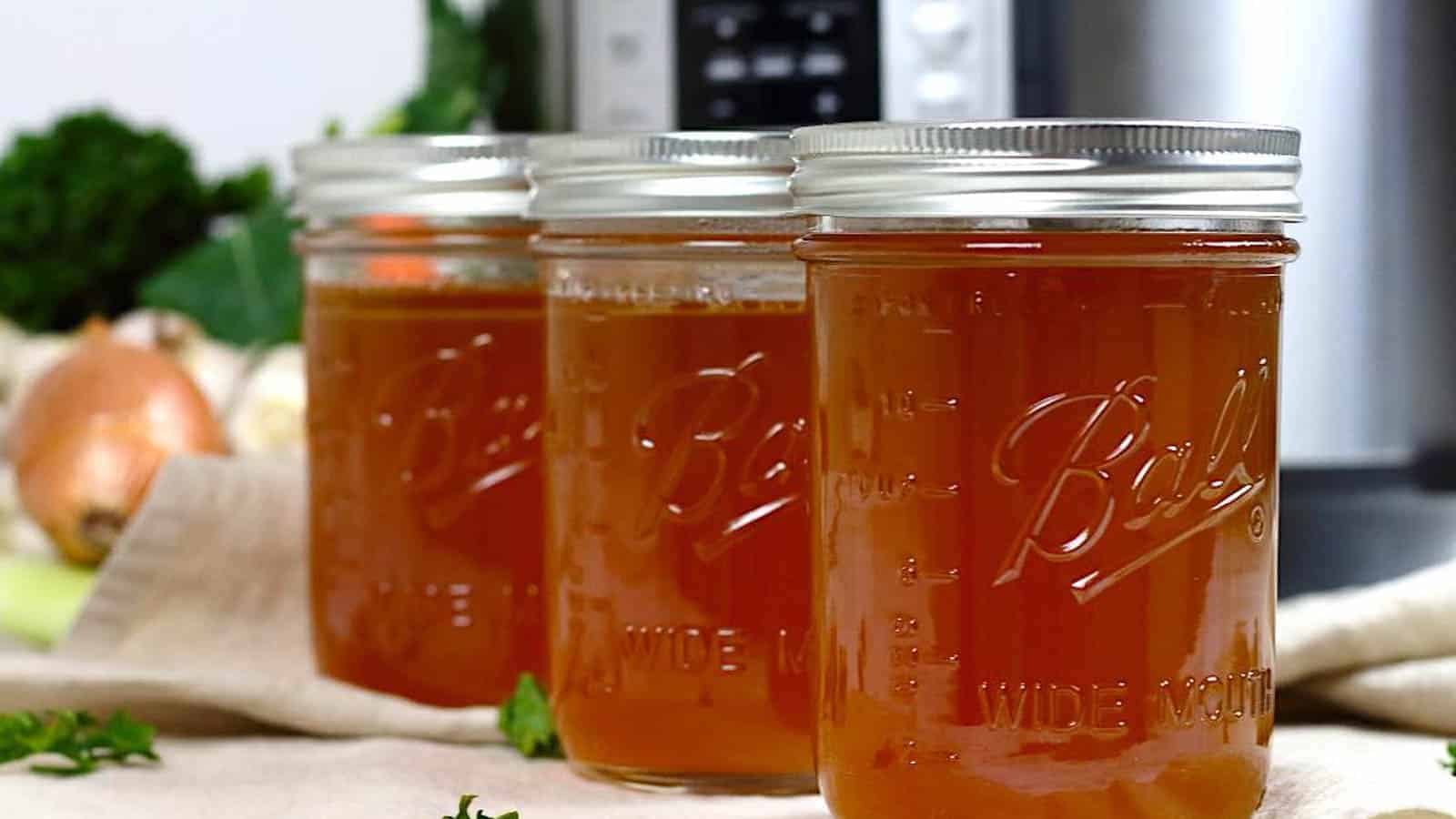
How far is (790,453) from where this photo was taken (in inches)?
31.8

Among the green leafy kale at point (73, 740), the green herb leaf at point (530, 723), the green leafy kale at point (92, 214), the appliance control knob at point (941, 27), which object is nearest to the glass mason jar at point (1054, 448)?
the green herb leaf at point (530, 723)

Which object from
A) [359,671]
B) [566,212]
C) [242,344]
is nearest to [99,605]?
[359,671]

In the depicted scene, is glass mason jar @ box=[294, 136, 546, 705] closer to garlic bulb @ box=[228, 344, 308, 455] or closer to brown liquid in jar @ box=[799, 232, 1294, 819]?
brown liquid in jar @ box=[799, 232, 1294, 819]

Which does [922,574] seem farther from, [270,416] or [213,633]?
[270,416]

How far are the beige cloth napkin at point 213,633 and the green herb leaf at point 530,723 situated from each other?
0.07 ft

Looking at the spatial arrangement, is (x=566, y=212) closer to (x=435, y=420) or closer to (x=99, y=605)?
(x=435, y=420)

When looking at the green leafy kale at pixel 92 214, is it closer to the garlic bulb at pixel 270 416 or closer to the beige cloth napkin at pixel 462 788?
the garlic bulb at pixel 270 416

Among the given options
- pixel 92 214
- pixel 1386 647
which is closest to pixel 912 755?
pixel 1386 647

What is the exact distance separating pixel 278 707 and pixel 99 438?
51 centimetres

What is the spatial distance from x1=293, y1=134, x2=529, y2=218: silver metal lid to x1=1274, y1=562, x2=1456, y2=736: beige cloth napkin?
422 mm

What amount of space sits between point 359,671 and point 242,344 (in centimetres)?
90

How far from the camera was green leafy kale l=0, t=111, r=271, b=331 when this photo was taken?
1975 mm

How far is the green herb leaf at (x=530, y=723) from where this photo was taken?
901 millimetres

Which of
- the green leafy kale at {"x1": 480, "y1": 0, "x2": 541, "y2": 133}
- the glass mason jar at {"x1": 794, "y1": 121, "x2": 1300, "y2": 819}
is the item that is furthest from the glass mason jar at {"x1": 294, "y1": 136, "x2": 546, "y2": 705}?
the green leafy kale at {"x1": 480, "y1": 0, "x2": 541, "y2": 133}
